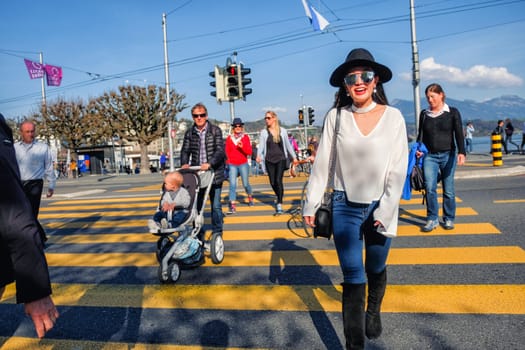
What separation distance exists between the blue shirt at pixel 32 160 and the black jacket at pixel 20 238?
5.02 metres

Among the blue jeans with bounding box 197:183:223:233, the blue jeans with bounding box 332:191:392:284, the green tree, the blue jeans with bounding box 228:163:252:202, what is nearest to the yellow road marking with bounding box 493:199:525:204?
the blue jeans with bounding box 228:163:252:202

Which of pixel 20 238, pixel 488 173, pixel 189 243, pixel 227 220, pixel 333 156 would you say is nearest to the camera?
pixel 20 238

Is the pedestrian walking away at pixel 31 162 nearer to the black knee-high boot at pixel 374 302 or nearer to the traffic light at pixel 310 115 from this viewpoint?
the black knee-high boot at pixel 374 302

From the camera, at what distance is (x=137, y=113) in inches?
1426

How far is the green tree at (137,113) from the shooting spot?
3591 cm

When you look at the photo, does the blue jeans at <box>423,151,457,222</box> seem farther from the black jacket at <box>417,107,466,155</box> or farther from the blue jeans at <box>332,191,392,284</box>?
the blue jeans at <box>332,191,392,284</box>

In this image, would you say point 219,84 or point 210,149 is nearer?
point 210,149

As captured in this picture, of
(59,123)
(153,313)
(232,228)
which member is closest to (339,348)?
(153,313)

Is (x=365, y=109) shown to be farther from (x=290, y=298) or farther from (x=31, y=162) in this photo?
(x=31, y=162)

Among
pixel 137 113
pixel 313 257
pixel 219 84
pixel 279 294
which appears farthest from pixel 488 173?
pixel 137 113

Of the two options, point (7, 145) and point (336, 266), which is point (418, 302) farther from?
point (7, 145)

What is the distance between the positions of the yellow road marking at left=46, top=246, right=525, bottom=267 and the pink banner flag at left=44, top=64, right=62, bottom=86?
30.8 metres

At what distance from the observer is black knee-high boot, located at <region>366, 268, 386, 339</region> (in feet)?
8.85

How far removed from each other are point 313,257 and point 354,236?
245cm
